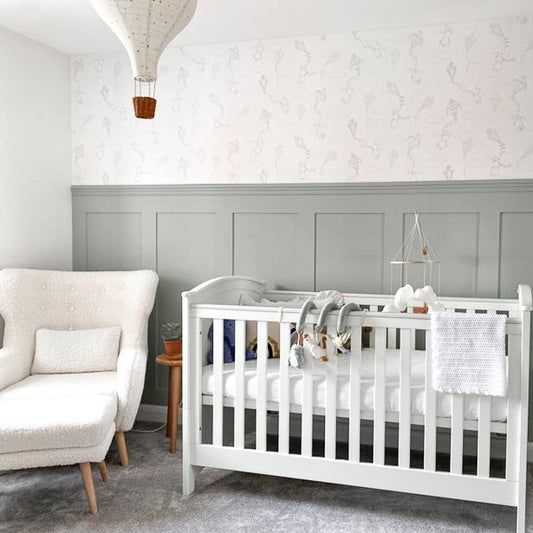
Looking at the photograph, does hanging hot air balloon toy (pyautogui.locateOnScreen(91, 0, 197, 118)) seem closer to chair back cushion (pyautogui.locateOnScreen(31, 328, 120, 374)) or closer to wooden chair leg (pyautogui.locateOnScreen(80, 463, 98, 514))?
wooden chair leg (pyautogui.locateOnScreen(80, 463, 98, 514))

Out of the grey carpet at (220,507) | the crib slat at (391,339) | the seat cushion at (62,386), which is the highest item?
the crib slat at (391,339)

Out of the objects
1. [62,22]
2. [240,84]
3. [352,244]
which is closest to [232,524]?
[352,244]

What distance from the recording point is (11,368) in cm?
311

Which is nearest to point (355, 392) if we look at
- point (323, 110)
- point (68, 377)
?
point (68, 377)

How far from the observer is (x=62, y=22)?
3.24m

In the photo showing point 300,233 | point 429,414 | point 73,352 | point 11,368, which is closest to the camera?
point 429,414

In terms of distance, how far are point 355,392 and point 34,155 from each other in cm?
221

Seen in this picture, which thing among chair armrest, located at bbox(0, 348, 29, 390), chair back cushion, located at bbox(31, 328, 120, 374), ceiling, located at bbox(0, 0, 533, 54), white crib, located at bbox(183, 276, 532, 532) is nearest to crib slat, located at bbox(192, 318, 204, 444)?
white crib, located at bbox(183, 276, 532, 532)

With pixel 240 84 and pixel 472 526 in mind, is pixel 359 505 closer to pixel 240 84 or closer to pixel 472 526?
pixel 472 526

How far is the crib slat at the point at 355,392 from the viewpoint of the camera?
2477 millimetres

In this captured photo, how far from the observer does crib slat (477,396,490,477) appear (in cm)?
235

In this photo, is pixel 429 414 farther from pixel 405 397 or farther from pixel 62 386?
pixel 62 386

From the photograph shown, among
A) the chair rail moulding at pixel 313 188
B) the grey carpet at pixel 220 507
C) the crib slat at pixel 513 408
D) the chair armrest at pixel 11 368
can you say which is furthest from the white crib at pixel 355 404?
the chair armrest at pixel 11 368

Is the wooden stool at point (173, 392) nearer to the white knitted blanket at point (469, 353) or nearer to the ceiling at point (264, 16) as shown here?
the white knitted blanket at point (469, 353)
